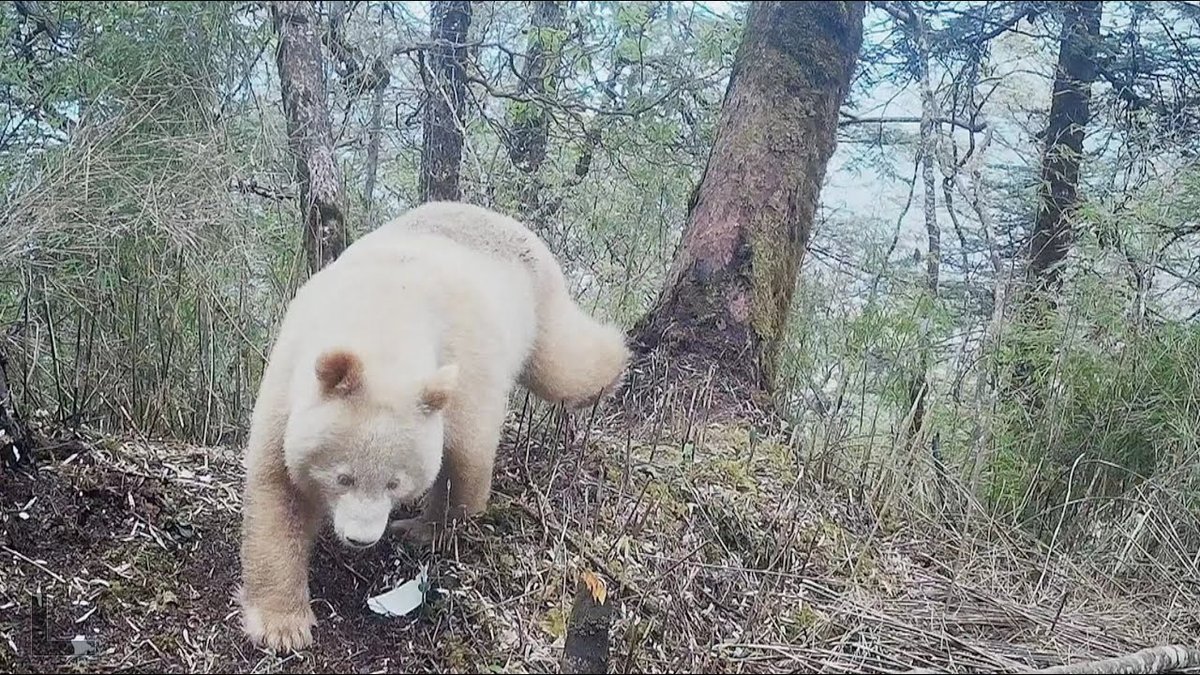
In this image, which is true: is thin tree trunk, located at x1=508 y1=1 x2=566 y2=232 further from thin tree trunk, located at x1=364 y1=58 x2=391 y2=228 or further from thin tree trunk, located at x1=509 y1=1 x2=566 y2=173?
thin tree trunk, located at x1=364 y1=58 x2=391 y2=228

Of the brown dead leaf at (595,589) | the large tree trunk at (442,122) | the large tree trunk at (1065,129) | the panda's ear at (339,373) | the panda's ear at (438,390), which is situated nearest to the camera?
the brown dead leaf at (595,589)

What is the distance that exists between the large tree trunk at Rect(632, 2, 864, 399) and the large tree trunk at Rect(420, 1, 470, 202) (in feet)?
4.76

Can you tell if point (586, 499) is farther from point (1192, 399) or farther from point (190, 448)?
point (1192, 399)

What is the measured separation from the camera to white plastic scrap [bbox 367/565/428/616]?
2520 mm

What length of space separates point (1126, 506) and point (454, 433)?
262 centimetres

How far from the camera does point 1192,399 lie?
152 inches

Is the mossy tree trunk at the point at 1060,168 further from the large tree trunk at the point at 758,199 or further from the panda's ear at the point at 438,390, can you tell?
the panda's ear at the point at 438,390

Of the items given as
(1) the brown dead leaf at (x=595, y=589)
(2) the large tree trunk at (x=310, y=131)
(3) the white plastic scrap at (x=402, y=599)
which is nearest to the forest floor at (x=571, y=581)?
(3) the white plastic scrap at (x=402, y=599)

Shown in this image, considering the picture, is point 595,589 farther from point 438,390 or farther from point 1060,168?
point 1060,168

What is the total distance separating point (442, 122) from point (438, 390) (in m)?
3.32

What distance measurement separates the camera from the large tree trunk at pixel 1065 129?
5094 mm

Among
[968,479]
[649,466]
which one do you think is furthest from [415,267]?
[968,479]

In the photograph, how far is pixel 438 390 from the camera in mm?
2381

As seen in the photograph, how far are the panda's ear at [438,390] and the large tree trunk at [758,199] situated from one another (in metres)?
1.88
